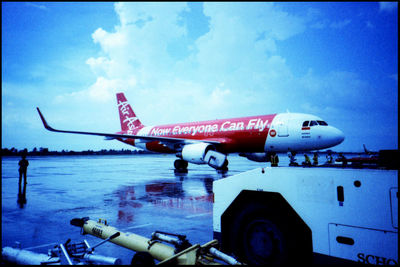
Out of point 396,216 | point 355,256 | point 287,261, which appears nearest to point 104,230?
point 287,261

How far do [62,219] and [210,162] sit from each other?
10824mm

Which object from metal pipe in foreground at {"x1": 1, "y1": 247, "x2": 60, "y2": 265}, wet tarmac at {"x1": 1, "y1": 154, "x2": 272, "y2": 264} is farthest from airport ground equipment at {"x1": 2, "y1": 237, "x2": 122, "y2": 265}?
wet tarmac at {"x1": 1, "y1": 154, "x2": 272, "y2": 264}

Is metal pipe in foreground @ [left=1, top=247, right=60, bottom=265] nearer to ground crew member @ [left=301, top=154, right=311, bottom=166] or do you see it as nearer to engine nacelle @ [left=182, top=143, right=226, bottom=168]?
ground crew member @ [left=301, top=154, right=311, bottom=166]

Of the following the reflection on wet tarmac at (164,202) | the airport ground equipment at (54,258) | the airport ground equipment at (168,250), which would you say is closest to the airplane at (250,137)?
the reflection on wet tarmac at (164,202)

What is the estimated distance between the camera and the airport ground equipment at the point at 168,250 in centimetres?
315

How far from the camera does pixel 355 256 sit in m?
2.61

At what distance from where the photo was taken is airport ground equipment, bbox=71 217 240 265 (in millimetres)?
3154

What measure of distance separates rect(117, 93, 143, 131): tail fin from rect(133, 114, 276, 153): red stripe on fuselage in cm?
817

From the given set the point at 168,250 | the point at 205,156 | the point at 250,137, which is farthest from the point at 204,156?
the point at 168,250

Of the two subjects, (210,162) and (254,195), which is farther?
(210,162)

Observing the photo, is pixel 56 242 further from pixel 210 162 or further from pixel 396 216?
pixel 210 162

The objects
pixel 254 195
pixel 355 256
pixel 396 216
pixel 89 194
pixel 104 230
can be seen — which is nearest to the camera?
pixel 396 216

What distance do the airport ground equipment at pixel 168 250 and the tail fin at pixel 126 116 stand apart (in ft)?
79.9

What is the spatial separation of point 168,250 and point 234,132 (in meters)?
14.7
